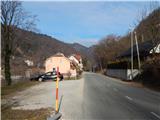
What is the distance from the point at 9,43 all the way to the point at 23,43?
4.32 metres

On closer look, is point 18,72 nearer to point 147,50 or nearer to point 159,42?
point 147,50

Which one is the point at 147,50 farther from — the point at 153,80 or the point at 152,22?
the point at 153,80

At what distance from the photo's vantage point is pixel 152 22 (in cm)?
5700

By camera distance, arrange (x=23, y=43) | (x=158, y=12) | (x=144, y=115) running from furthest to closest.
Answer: (x=158, y=12) → (x=23, y=43) → (x=144, y=115)

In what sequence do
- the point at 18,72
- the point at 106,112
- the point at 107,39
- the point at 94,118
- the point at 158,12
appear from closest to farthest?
the point at 94,118, the point at 106,112, the point at 158,12, the point at 18,72, the point at 107,39

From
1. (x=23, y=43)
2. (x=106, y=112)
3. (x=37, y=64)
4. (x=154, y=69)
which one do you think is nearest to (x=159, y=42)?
(x=154, y=69)

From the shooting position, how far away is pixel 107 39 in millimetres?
153875

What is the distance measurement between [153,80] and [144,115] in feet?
95.0

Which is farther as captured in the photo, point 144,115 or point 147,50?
point 147,50

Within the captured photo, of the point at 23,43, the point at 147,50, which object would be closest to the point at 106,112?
the point at 23,43

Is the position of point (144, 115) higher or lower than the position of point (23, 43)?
lower

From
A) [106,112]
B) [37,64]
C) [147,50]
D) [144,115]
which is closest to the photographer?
[144,115]

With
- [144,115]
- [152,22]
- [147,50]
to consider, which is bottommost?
[144,115]

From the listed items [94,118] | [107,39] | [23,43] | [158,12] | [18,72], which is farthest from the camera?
[107,39]
